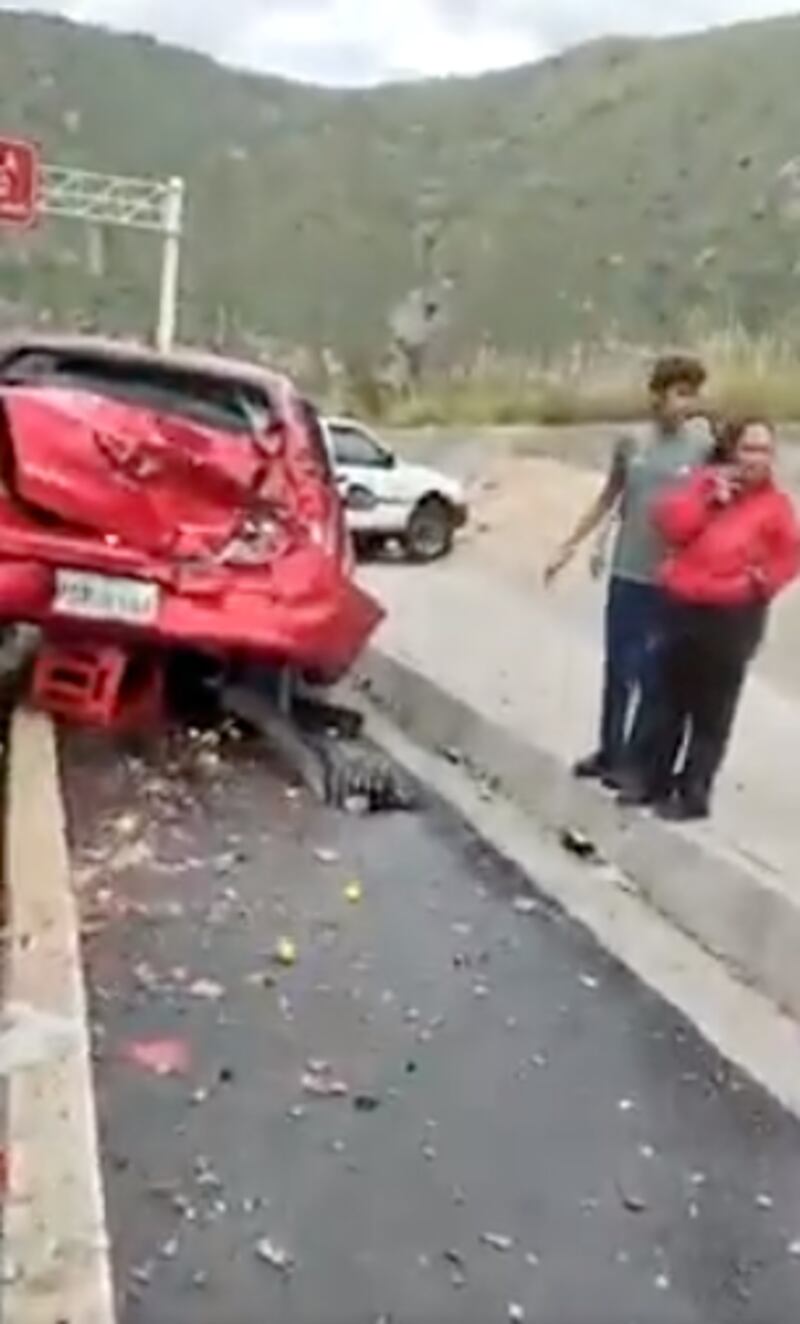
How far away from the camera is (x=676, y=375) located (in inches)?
396

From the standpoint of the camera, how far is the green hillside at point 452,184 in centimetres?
7744

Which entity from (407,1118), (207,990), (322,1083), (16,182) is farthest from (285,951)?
(16,182)

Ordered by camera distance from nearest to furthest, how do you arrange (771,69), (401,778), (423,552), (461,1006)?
(461,1006) < (401,778) < (423,552) < (771,69)

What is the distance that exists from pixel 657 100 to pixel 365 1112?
3477 inches

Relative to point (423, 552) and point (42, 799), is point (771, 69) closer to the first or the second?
point (423, 552)

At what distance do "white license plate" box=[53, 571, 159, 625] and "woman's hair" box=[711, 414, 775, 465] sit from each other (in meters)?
3.04

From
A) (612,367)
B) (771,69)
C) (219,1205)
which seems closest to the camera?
(219,1205)

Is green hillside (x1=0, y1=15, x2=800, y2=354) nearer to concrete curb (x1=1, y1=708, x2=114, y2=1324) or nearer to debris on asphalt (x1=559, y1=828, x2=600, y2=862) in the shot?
debris on asphalt (x1=559, y1=828, x2=600, y2=862)

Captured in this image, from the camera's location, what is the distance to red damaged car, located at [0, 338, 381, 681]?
1205 cm

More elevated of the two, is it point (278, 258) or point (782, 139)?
point (782, 139)

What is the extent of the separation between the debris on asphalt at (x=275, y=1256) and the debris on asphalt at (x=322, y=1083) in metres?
1.13

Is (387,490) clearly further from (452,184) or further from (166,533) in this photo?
(452,184)

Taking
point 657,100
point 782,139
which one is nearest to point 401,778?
point 782,139

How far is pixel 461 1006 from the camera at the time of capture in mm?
7469
